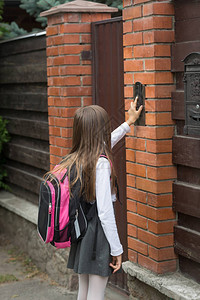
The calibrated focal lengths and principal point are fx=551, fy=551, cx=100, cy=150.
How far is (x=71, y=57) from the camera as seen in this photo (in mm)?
5086

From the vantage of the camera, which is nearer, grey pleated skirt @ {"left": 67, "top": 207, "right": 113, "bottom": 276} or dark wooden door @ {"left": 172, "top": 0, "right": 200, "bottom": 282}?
grey pleated skirt @ {"left": 67, "top": 207, "right": 113, "bottom": 276}

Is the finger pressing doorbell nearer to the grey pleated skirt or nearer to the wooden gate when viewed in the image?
the grey pleated skirt

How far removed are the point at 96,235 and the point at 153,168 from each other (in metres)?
0.67

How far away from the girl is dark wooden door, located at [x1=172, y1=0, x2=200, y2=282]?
532 millimetres

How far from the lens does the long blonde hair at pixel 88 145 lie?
337 cm

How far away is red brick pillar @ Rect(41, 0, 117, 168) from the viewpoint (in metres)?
5.07

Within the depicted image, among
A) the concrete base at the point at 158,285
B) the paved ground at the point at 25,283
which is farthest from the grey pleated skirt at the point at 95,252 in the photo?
the paved ground at the point at 25,283

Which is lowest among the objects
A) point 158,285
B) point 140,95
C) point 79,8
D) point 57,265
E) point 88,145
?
point 57,265

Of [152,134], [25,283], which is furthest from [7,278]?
[152,134]

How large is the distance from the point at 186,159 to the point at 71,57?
6.19 ft

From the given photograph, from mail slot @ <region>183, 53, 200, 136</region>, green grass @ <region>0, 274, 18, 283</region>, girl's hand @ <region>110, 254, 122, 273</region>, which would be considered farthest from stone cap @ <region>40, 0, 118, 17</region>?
green grass @ <region>0, 274, 18, 283</region>

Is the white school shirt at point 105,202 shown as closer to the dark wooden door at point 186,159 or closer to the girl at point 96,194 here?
the girl at point 96,194

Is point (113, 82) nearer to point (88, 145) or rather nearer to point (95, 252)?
point (88, 145)

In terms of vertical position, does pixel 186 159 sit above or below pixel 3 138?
above
